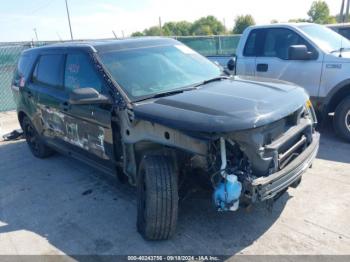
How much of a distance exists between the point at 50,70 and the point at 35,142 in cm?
168

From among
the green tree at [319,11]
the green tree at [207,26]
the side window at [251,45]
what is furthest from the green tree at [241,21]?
the side window at [251,45]

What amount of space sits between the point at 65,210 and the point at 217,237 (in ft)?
6.15

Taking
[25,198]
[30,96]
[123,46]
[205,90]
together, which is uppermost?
[123,46]

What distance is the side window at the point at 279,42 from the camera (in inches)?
230

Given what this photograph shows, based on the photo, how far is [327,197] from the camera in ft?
12.3

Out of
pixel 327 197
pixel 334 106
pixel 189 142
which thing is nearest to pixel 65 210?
pixel 189 142

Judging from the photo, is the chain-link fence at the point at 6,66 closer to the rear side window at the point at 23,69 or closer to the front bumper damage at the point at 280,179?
the rear side window at the point at 23,69

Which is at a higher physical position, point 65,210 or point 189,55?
point 189,55

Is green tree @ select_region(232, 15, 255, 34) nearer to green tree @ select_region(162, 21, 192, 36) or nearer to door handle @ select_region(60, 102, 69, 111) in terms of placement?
green tree @ select_region(162, 21, 192, 36)

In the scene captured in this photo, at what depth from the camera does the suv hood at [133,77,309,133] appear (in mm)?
2619

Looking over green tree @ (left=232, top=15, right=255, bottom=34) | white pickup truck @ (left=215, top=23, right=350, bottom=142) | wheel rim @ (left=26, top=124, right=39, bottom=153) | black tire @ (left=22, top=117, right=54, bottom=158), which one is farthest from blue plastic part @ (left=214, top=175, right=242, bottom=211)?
green tree @ (left=232, top=15, right=255, bottom=34)

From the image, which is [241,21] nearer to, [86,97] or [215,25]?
[215,25]

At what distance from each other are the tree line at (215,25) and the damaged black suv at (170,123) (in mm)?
38161

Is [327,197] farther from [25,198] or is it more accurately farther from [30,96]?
[30,96]
